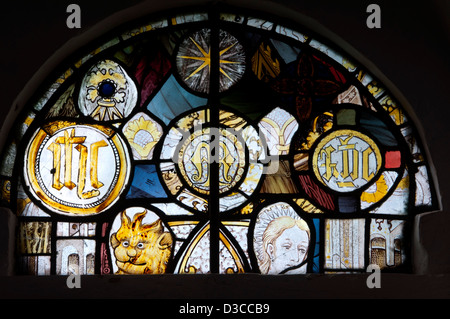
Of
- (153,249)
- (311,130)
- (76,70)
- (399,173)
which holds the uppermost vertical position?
(76,70)

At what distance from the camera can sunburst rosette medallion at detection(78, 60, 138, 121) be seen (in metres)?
3.96

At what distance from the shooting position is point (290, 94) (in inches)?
158

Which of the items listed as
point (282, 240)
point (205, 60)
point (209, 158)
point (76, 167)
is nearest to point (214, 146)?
point (209, 158)

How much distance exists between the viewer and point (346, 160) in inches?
154

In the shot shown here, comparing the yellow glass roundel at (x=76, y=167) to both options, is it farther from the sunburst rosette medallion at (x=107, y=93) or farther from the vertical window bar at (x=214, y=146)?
the vertical window bar at (x=214, y=146)

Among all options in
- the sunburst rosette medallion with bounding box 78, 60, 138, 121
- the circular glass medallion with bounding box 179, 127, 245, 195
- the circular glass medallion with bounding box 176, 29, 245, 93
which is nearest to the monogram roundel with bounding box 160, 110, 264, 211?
the circular glass medallion with bounding box 179, 127, 245, 195

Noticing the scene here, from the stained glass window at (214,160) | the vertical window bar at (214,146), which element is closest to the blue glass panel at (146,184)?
the stained glass window at (214,160)

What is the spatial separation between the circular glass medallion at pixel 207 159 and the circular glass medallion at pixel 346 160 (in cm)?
42

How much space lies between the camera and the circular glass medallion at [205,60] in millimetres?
4027

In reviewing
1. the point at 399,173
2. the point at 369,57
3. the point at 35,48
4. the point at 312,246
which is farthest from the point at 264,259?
the point at 35,48

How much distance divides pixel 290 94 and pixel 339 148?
40cm

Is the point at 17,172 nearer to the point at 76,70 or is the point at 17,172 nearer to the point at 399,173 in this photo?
the point at 76,70

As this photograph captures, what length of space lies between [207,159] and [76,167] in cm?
69

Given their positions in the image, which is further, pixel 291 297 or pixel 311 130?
pixel 311 130
